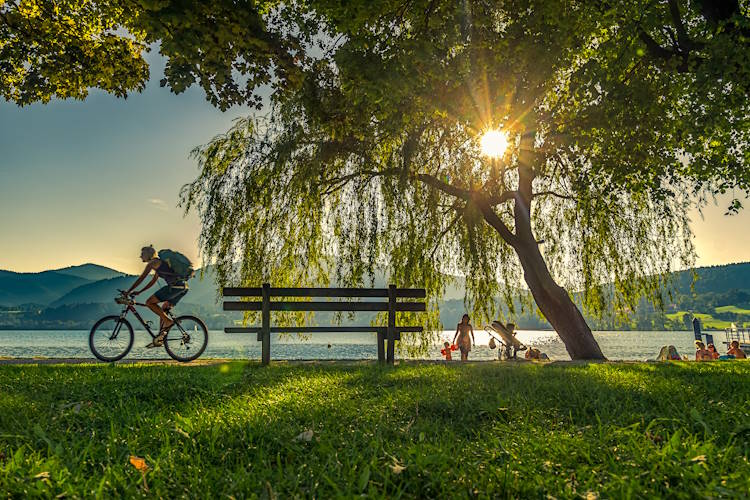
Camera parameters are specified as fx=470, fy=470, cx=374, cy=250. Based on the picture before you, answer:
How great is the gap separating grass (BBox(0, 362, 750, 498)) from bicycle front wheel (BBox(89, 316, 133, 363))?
4.84 metres

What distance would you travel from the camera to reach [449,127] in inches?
488

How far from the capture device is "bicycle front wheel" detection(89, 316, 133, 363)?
9531 mm

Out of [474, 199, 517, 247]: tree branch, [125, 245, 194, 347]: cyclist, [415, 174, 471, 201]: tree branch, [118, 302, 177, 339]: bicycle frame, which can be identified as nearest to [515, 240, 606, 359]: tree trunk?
[474, 199, 517, 247]: tree branch

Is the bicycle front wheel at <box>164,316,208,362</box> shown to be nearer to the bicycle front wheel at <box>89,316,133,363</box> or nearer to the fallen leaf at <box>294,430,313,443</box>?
the bicycle front wheel at <box>89,316,133,363</box>

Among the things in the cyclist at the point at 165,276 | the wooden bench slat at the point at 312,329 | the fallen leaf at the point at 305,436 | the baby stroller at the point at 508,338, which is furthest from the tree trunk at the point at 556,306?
the fallen leaf at the point at 305,436

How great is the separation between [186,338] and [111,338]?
145cm

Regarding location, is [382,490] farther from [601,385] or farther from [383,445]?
[601,385]

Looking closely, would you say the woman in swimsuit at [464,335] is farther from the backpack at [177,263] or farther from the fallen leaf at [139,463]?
the fallen leaf at [139,463]

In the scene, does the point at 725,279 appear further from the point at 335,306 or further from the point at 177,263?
the point at 177,263

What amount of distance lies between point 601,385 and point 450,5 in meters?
6.68

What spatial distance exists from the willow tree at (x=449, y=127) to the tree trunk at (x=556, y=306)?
0.13 feet

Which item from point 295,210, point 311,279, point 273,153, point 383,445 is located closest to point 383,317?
point 311,279

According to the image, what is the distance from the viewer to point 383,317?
1288 cm

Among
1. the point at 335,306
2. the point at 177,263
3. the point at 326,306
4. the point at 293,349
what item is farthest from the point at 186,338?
the point at 293,349
